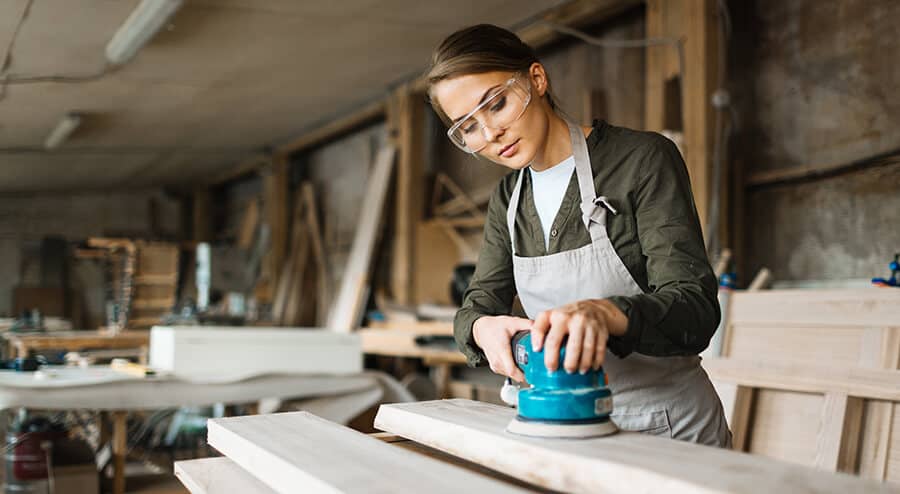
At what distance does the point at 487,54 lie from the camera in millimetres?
1604

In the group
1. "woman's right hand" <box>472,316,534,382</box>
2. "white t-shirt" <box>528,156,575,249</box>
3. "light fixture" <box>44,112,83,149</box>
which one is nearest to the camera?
"woman's right hand" <box>472,316,534,382</box>

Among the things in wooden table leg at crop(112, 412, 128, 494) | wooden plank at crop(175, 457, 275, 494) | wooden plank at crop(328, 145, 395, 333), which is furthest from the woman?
wooden plank at crop(328, 145, 395, 333)

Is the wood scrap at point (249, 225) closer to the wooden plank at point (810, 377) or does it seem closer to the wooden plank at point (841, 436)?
the wooden plank at point (810, 377)

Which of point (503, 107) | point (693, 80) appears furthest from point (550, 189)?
point (693, 80)

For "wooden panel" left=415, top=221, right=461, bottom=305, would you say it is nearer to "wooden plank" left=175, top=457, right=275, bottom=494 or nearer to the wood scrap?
the wood scrap

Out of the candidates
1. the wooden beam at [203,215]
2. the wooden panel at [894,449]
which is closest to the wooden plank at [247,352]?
the wooden panel at [894,449]

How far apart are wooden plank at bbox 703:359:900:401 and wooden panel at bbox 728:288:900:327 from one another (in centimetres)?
25

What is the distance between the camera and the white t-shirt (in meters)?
1.69

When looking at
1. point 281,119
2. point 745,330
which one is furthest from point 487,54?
point 281,119

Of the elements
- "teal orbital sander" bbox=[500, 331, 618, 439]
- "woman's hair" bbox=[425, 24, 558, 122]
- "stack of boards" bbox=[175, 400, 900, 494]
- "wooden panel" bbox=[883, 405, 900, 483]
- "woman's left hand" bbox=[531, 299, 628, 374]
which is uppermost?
"woman's hair" bbox=[425, 24, 558, 122]

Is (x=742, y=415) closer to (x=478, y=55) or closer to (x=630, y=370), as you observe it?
(x=630, y=370)

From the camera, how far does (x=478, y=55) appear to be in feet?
5.24

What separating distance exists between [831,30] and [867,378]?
2116 mm

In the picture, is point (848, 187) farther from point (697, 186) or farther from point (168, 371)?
point (168, 371)
